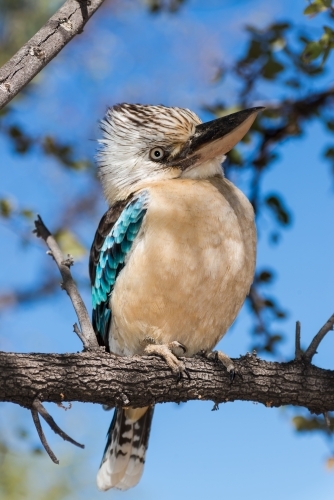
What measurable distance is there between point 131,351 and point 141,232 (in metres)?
0.68

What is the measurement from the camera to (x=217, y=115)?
452cm

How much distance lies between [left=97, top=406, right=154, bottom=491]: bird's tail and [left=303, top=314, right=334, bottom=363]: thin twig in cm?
141

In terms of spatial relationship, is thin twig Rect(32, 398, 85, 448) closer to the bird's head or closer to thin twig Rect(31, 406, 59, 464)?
thin twig Rect(31, 406, 59, 464)


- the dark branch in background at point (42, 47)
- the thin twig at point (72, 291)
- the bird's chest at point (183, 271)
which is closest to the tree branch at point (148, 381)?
the thin twig at point (72, 291)

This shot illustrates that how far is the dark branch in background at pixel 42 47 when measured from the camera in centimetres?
292

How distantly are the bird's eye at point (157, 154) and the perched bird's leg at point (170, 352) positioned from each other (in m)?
1.13

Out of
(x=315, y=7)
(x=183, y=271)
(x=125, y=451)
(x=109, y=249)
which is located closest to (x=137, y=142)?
(x=109, y=249)

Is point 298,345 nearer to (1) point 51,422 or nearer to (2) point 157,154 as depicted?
(1) point 51,422

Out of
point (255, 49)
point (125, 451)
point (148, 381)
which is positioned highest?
point (255, 49)

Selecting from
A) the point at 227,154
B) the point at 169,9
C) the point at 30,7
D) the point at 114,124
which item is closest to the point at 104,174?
the point at 114,124

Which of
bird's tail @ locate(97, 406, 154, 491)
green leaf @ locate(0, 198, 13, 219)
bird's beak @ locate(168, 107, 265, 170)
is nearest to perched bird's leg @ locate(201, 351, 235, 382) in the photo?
bird's tail @ locate(97, 406, 154, 491)

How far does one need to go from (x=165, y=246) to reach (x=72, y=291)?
54cm

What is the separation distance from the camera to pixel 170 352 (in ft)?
12.2

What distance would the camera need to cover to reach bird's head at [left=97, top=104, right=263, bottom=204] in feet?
13.9
